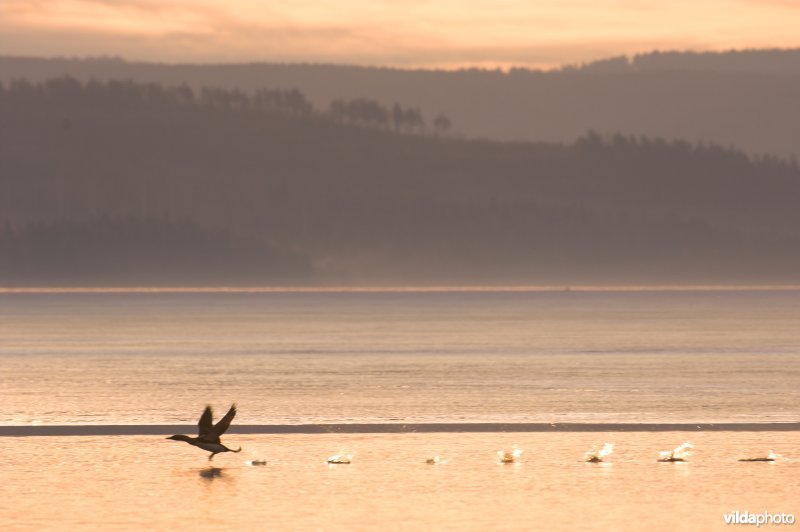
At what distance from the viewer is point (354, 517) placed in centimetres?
1805

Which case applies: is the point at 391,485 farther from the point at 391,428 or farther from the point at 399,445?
the point at 391,428

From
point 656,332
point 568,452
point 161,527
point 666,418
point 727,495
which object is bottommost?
point 161,527

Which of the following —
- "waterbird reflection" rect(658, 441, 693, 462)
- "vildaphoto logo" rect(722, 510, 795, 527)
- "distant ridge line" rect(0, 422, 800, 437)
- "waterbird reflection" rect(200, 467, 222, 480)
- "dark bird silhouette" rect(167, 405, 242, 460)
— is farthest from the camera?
"distant ridge line" rect(0, 422, 800, 437)

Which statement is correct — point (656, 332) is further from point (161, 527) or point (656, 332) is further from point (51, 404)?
point (161, 527)

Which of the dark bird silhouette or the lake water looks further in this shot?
the dark bird silhouette

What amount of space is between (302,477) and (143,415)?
11.5 metres

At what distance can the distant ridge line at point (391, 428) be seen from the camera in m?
27.7

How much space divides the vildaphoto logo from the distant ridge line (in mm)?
9639

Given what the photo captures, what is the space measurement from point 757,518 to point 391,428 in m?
11.6

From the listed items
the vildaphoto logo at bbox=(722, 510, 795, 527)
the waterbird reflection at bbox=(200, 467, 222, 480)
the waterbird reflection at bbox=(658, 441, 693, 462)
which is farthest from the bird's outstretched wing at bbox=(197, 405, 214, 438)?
the vildaphoto logo at bbox=(722, 510, 795, 527)

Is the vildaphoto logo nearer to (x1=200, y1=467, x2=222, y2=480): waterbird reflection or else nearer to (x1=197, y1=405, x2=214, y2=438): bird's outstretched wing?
(x1=200, y1=467, x2=222, y2=480): waterbird reflection

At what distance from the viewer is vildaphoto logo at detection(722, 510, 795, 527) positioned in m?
17.4

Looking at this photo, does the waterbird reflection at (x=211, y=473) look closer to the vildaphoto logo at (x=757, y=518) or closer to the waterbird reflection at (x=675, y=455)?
the waterbird reflection at (x=675, y=455)

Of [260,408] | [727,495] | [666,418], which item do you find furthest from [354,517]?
[260,408]
